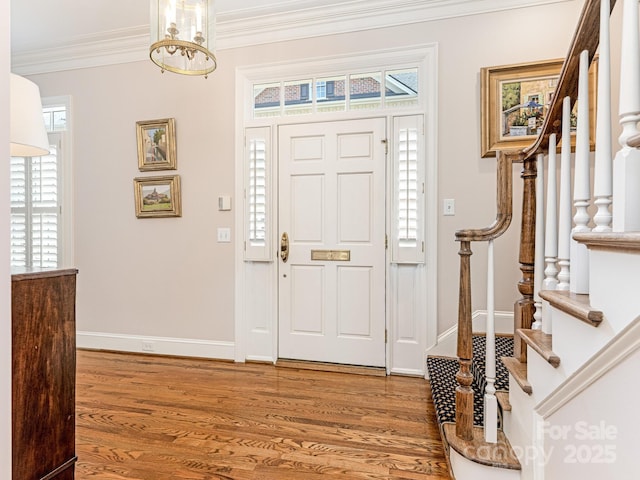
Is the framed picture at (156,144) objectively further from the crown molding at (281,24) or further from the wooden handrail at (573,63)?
the wooden handrail at (573,63)

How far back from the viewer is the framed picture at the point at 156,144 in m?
3.46

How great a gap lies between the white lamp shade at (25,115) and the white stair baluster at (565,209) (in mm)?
1937

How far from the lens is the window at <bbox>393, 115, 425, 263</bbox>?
2.95 m

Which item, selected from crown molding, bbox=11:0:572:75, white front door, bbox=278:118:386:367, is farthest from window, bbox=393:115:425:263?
crown molding, bbox=11:0:572:75

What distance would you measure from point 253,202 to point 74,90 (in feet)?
7.21

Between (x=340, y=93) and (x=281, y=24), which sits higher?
(x=281, y=24)

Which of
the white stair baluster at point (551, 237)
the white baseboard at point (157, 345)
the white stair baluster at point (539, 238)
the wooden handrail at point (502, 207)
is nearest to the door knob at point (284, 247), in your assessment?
the white baseboard at point (157, 345)

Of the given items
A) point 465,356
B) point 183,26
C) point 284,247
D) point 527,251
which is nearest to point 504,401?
point 465,356

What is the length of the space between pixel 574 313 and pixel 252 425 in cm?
179

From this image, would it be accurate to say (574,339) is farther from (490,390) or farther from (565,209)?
(490,390)

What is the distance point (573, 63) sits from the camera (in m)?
1.22

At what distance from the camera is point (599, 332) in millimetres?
933

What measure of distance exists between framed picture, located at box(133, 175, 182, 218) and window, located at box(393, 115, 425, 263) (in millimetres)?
1933

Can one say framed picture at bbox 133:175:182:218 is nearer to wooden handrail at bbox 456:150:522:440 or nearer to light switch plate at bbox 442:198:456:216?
light switch plate at bbox 442:198:456:216
